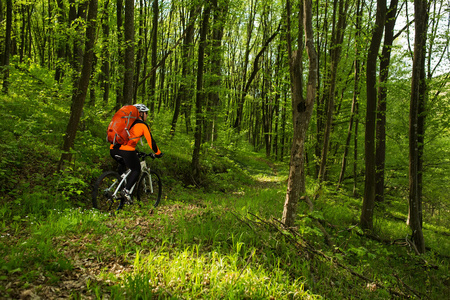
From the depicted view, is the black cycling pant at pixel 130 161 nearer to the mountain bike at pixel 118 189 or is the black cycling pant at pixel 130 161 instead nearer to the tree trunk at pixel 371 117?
the mountain bike at pixel 118 189

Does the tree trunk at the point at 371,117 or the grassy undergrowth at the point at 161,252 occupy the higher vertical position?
the tree trunk at the point at 371,117

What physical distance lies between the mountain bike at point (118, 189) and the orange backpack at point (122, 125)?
460mm

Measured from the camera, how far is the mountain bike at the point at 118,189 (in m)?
5.43

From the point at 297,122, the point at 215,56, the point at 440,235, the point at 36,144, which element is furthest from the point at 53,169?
the point at 440,235

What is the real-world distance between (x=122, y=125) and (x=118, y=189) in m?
1.46

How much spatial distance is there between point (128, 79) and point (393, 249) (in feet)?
30.4

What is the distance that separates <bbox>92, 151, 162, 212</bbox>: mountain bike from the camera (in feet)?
17.8

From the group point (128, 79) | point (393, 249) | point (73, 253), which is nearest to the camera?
point (73, 253)

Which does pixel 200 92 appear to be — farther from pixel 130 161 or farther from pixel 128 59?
pixel 130 161

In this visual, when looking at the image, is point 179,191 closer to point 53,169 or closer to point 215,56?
point 53,169

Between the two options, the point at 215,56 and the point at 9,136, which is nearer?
the point at 9,136

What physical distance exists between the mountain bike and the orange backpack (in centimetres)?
46

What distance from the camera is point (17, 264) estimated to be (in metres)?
2.93

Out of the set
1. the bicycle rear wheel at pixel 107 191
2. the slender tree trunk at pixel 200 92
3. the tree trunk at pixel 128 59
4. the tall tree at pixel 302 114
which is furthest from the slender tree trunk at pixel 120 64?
the tall tree at pixel 302 114
